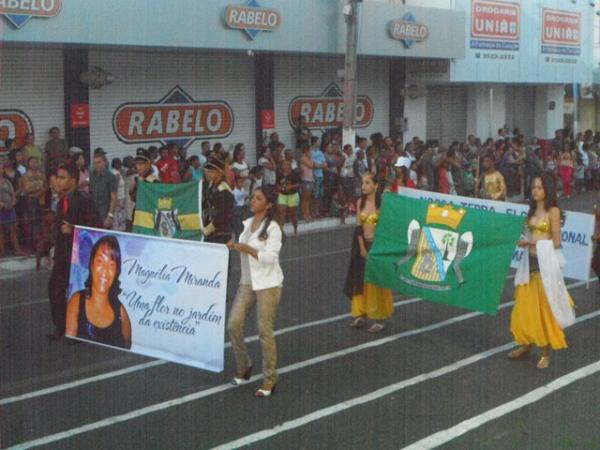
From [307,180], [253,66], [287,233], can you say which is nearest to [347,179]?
[307,180]

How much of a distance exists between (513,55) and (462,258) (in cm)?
2231

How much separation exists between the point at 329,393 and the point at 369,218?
283 centimetres

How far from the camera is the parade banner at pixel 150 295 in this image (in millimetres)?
8148

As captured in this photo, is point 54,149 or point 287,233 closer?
point 54,149

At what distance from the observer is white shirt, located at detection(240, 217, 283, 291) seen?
8188mm

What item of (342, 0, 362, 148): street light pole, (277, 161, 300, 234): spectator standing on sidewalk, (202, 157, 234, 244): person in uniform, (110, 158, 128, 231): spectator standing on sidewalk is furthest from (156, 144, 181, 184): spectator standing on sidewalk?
(202, 157, 234, 244): person in uniform

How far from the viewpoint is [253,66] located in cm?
2369

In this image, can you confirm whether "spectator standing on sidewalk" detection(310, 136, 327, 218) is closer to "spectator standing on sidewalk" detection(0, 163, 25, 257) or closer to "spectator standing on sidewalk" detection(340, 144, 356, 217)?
"spectator standing on sidewalk" detection(340, 144, 356, 217)

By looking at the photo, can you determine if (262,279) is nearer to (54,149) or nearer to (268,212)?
(268,212)

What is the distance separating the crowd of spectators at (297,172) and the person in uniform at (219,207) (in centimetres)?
82

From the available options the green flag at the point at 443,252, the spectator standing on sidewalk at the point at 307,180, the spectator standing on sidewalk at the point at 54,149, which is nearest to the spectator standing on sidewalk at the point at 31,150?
the spectator standing on sidewalk at the point at 54,149

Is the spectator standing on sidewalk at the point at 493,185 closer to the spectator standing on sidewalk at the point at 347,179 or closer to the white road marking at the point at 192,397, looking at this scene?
the white road marking at the point at 192,397

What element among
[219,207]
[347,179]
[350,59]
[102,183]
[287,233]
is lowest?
[287,233]

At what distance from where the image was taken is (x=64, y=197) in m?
10.3
